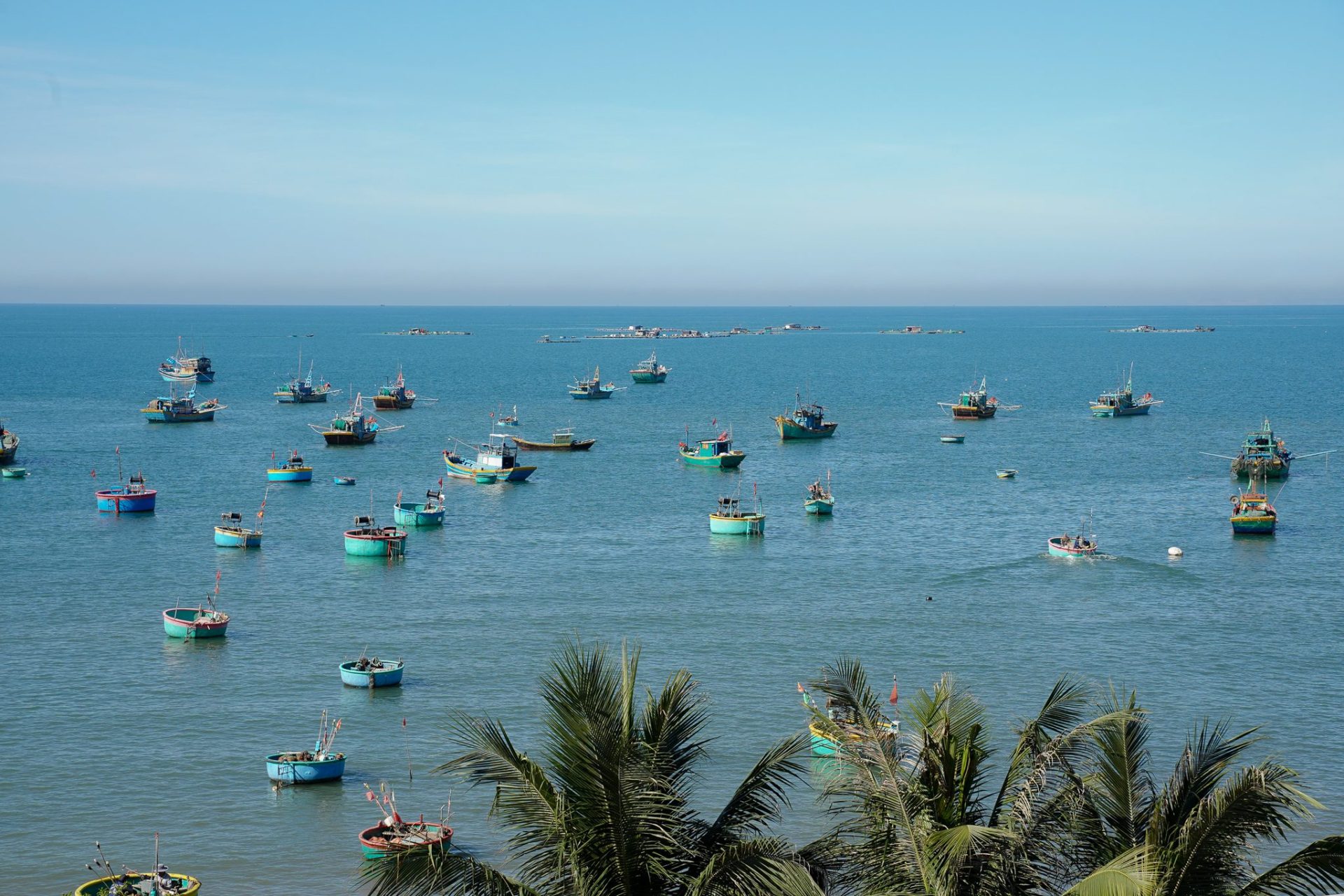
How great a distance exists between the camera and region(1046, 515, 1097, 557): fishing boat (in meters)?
71.2

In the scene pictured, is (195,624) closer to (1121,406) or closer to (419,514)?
(419,514)

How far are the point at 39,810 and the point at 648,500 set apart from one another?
57.7 m

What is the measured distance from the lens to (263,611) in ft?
200

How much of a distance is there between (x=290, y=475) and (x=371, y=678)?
176ft

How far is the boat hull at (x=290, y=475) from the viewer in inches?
3885

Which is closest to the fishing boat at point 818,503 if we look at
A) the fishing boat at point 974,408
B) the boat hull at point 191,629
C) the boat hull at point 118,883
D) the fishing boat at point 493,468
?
the fishing boat at point 493,468

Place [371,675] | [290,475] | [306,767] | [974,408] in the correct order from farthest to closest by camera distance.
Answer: [974,408]
[290,475]
[371,675]
[306,767]

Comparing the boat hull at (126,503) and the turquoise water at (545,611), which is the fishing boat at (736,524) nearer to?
the turquoise water at (545,611)

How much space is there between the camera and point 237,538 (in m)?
74.2

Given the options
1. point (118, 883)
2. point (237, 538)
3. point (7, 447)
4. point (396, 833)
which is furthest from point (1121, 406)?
point (118, 883)

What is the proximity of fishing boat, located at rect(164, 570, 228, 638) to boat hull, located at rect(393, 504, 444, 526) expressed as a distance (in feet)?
82.1

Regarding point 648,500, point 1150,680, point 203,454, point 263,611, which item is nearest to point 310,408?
point 203,454

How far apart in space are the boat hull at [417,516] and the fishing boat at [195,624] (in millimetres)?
25009

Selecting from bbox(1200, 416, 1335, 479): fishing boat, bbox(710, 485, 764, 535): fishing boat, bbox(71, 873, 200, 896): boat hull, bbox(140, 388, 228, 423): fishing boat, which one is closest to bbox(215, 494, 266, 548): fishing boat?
bbox(710, 485, 764, 535): fishing boat
